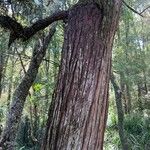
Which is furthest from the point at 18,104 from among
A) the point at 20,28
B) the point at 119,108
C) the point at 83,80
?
the point at 83,80

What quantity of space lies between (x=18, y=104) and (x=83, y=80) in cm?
407

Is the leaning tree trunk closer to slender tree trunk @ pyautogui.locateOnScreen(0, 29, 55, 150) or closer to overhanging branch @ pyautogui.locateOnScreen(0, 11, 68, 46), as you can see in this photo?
overhanging branch @ pyautogui.locateOnScreen(0, 11, 68, 46)

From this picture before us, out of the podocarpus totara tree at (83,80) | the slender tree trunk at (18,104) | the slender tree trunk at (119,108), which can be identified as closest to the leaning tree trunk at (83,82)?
the podocarpus totara tree at (83,80)

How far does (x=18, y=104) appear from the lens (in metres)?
6.79

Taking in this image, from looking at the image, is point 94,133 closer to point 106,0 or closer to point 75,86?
point 75,86

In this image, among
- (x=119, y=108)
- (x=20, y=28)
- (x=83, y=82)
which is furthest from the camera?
(x=119, y=108)

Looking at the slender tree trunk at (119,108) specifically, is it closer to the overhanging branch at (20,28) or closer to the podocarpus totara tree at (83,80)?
the overhanging branch at (20,28)

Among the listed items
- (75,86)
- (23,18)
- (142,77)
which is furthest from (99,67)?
(142,77)

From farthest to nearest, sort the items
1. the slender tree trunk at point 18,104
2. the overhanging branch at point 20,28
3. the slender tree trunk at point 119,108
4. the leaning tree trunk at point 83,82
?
1. the slender tree trunk at point 119,108
2. the slender tree trunk at point 18,104
3. the overhanging branch at point 20,28
4. the leaning tree trunk at point 83,82

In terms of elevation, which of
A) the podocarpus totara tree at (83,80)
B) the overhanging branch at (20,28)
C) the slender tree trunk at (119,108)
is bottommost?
the podocarpus totara tree at (83,80)

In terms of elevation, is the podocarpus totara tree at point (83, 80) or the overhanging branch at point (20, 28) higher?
the overhanging branch at point (20, 28)

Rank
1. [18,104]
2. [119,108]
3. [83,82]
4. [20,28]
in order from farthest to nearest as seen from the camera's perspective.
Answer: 1. [119,108]
2. [18,104]
3. [20,28]
4. [83,82]

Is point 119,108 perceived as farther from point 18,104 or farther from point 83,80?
point 83,80

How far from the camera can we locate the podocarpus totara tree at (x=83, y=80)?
283 centimetres
